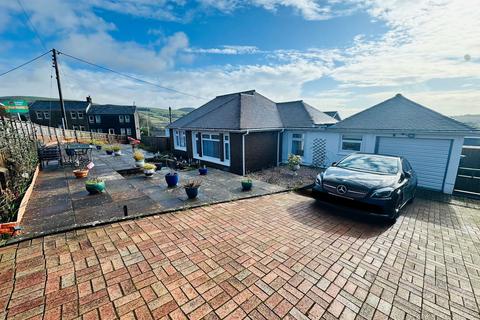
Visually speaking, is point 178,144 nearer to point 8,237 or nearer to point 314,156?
point 314,156

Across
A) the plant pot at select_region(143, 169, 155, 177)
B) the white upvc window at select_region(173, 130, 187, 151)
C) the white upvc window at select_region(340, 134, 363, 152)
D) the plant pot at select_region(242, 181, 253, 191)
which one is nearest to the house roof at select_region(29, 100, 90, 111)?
the white upvc window at select_region(173, 130, 187, 151)

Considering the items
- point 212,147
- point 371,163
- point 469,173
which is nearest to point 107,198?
point 212,147

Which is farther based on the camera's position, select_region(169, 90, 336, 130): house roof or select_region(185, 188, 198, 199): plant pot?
select_region(169, 90, 336, 130): house roof

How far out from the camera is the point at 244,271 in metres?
2.94

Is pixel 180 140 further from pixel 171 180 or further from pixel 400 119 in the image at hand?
pixel 400 119

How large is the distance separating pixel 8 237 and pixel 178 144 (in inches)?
485

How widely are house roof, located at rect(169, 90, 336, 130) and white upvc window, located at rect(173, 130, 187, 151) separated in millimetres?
703

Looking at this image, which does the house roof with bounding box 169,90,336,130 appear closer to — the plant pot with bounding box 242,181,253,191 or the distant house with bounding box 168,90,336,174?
the distant house with bounding box 168,90,336,174

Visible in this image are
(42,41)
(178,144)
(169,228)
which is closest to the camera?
(169,228)

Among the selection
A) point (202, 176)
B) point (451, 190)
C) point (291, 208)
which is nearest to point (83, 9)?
point (202, 176)

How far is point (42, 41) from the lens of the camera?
12953 millimetres

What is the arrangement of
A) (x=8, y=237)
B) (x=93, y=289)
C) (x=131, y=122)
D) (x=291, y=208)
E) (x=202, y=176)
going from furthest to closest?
(x=131, y=122) < (x=202, y=176) < (x=291, y=208) < (x=8, y=237) < (x=93, y=289)

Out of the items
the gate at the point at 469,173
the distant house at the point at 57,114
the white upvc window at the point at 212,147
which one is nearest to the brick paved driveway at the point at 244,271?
the gate at the point at 469,173

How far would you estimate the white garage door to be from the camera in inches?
303
